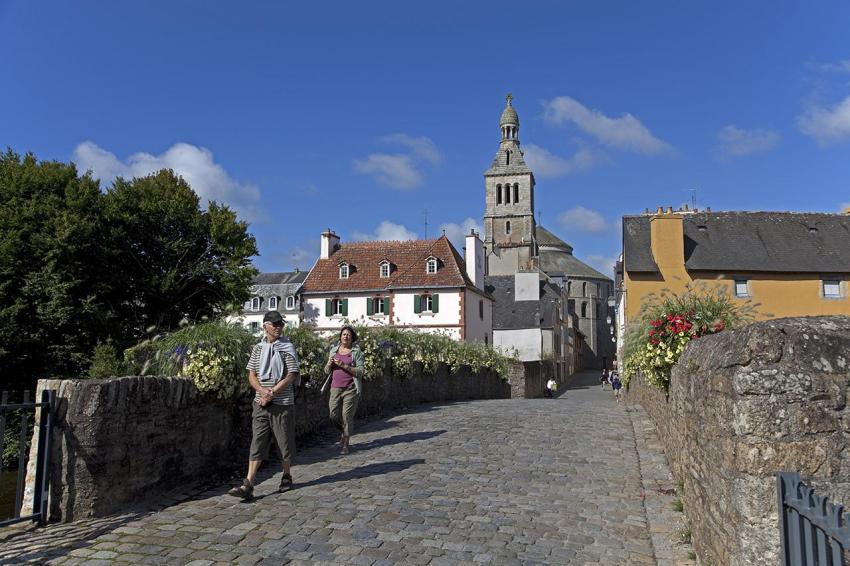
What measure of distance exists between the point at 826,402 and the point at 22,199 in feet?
103

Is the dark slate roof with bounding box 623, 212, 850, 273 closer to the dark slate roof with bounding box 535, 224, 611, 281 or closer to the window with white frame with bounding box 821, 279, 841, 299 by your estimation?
the window with white frame with bounding box 821, 279, 841, 299

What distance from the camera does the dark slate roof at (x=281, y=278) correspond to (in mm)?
68188

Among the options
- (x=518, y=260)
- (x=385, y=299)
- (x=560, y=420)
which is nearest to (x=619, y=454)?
(x=560, y=420)

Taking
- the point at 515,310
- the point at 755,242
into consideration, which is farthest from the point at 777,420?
the point at 515,310

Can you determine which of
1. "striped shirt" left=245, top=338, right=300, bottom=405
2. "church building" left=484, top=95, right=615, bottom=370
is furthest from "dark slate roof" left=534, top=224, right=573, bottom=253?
"striped shirt" left=245, top=338, right=300, bottom=405

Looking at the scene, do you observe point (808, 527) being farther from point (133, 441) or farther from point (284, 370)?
point (133, 441)

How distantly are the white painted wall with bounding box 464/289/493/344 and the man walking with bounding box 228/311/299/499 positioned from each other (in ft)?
118

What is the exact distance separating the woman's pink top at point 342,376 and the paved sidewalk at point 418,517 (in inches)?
38.2

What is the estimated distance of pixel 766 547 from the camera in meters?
3.63

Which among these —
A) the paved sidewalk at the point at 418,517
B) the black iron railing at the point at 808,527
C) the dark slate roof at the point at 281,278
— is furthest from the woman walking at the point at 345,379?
the dark slate roof at the point at 281,278

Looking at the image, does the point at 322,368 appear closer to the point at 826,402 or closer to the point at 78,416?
the point at 78,416

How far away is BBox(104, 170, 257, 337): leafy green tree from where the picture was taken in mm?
31781

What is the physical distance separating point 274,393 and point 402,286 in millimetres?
38863

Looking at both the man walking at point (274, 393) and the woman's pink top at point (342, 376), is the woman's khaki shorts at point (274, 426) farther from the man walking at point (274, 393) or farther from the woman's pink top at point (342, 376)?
the woman's pink top at point (342, 376)
